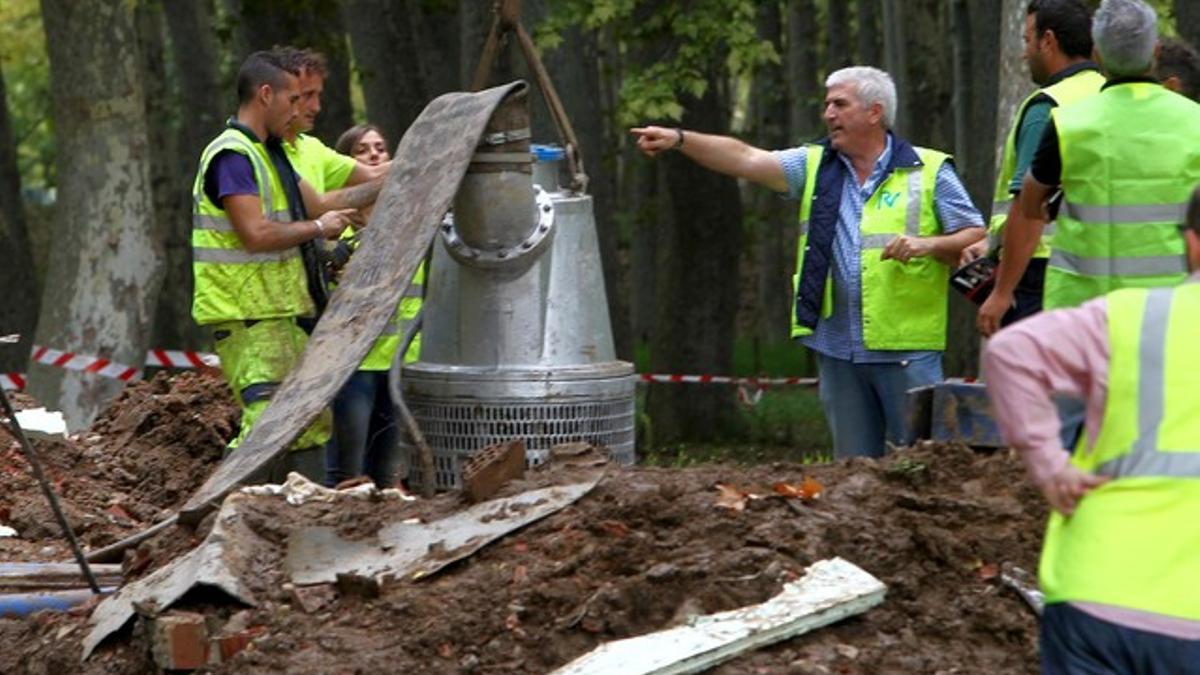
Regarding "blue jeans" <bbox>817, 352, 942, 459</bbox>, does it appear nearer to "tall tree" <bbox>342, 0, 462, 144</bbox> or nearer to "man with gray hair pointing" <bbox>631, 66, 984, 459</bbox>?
"man with gray hair pointing" <bbox>631, 66, 984, 459</bbox>

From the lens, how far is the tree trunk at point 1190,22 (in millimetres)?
18734

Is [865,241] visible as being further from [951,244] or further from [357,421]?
[357,421]

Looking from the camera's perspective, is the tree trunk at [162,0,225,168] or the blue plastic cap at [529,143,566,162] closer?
the blue plastic cap at [529,143,566,162]

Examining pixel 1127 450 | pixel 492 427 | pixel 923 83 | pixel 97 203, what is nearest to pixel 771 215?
pixel 923 83

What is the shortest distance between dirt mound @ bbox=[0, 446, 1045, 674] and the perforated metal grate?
5.19 feet

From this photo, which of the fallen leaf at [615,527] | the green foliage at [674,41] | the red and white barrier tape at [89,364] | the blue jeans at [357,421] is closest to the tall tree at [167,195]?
the green foliage at [674,41]

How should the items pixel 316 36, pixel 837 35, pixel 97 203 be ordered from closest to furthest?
pixel 97 203 < pixel 316 36 < pixel 837 35

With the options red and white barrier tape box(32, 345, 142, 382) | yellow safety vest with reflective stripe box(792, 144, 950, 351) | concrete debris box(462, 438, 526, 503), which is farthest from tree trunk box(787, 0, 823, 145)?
concrete debris box(462, 438, 526, 503)

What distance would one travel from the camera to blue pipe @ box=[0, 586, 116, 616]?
8.46 m

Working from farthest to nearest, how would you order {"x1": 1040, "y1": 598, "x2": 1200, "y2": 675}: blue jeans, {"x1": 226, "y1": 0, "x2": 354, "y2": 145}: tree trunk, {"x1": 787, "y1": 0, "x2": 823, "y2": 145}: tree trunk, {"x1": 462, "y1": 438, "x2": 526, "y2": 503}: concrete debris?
{"x1": 787, "y1": 0, "x2": 823, "y2": 145}: tree trunk, {"x1": 226, "y1": 0, "x2": 354, "y2": 145}: tree trunk, {"x1": 462, "y1": 438, "x2": 526, "y2": 503}: concrete debris, {"x1": 1040, "y1": 598, "x2": 1200, "y2": 675}: blue jeans

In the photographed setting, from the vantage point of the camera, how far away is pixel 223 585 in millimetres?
7512

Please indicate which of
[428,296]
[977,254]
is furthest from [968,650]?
[428,296]

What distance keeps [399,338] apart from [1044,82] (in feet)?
9.96

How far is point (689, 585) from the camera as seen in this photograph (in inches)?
283
